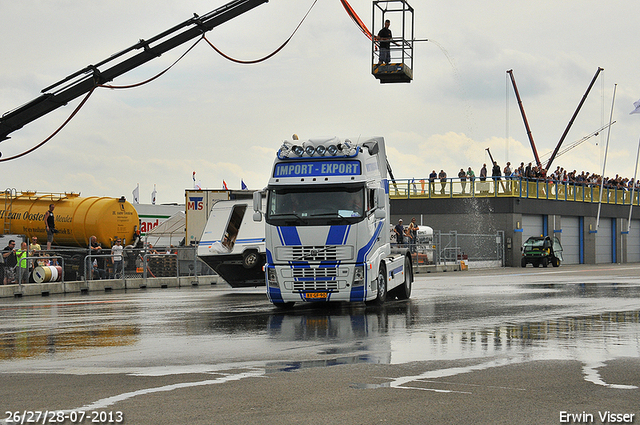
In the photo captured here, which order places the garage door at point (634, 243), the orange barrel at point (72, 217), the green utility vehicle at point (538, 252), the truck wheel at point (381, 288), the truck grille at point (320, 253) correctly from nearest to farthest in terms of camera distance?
1. the truck grille at point (320, 253)
2. the truck wheel at point (381, 288)
3. the orange barrel at point (72, 217)
4. the green utility vehicle at point (538, 252)
5. the garage door at point (634, 243)

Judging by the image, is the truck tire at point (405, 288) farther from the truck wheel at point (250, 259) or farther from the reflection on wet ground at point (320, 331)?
the truck wheel at point (250, 259)

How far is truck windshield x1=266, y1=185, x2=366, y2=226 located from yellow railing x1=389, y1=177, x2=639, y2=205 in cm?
3481

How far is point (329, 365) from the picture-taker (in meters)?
9.17

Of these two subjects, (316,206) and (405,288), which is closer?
(316,206)

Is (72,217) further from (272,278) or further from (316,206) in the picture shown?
(316,206)

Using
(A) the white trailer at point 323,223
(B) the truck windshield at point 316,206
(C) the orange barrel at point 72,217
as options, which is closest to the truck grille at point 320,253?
(A) the white trailer at point 323,223

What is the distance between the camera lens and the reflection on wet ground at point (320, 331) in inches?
389

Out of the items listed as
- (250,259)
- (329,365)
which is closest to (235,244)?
(250,259)

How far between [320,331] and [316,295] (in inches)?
113

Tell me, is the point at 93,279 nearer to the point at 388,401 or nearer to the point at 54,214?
the point at 54,214

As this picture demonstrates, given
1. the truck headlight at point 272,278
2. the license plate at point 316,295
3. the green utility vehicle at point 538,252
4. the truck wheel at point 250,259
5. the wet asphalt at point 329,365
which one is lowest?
the wet asphalt at point 329,365

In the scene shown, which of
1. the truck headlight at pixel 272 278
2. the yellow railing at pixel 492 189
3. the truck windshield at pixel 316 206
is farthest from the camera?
the yellow railing at pixel 492 189

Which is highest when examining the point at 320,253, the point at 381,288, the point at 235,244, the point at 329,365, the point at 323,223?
the point at 323,223

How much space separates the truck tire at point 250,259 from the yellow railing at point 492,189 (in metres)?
28.0
